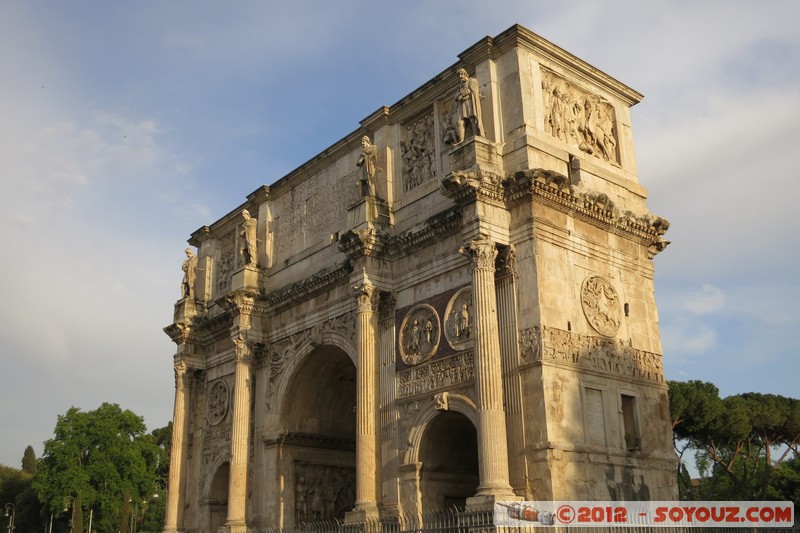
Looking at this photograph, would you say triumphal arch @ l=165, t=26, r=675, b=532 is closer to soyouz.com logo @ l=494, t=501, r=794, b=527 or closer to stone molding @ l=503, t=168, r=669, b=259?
stone molding @ l=503, t=168, r=669, b=259

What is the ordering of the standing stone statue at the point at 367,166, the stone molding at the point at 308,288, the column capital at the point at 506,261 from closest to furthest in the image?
the column capital at the point at 506,261, the standing stone statue at the point at 367,166, the stone molding at the point at 308,288

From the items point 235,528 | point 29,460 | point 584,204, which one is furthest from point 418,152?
point 29,460

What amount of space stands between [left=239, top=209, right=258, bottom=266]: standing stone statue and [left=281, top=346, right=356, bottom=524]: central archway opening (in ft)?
12.5

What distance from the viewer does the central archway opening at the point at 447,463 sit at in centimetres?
1739

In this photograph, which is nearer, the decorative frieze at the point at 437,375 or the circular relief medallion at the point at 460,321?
the decorative frieze at the point at 437,375

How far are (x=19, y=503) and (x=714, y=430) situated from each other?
42.2 m

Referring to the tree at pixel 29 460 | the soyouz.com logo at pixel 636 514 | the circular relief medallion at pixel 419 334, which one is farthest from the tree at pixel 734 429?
the tree at pixel 29 460

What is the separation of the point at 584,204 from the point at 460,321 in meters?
3.61

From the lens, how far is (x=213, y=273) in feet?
89.2

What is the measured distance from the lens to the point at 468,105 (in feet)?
58.5

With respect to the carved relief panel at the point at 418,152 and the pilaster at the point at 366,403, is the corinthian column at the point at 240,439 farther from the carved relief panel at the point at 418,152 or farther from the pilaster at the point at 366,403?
the carved relief panel at the point at 418,152

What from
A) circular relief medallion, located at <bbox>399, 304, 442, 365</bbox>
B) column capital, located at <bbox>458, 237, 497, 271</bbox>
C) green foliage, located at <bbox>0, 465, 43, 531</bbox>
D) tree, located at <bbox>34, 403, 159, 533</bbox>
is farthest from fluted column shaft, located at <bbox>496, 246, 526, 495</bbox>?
green foliage, located at <bbox>0, 465, 43, 531</bbox>

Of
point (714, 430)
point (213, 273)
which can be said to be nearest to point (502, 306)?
point (213, 273)

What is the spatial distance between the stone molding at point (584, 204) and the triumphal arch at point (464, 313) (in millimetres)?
45
